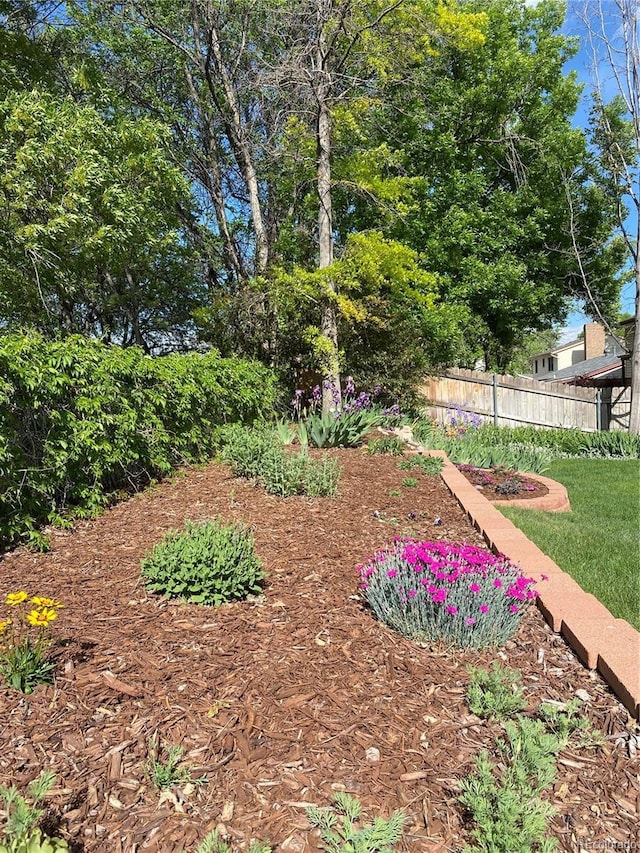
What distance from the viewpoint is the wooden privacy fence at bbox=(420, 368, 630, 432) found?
45.4 feet

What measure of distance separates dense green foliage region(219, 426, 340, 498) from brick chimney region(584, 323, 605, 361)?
1087 inches

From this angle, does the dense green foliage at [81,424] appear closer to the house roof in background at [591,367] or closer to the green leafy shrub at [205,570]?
the green leafy shrub at [205,570]

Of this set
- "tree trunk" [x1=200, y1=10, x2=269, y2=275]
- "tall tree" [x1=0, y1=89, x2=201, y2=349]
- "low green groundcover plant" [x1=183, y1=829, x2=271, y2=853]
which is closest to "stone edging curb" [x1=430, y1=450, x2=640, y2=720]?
"low green groundcover plant" [x1=183, y1=829, x2=271, y2=853]

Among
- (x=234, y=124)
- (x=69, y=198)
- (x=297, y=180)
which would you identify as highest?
(x=234, y=124)

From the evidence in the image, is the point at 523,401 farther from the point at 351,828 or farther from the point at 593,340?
the point at 593,340

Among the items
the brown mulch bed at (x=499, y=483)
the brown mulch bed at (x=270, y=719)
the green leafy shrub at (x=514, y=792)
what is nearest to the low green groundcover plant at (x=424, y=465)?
the brown mulch bed at (x=499, y=483)

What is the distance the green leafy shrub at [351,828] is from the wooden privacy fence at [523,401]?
39.5ft

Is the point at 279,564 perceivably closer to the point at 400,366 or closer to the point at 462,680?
the point at 462,680

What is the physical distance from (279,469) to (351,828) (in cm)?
351

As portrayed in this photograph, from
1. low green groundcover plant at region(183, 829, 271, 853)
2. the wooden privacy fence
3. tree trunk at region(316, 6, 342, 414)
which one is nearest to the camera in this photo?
low green groundcover plant at region(183, 829, 271, 853)

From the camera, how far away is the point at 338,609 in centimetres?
266

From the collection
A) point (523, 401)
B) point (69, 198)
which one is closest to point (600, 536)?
point (69, 198)

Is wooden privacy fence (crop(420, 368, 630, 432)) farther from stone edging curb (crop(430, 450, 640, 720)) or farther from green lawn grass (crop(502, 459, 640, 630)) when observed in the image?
stone edging curb (crop(430, 450, 640, 720))

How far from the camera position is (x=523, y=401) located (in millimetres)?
14391
